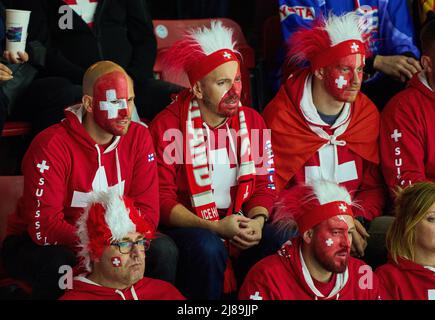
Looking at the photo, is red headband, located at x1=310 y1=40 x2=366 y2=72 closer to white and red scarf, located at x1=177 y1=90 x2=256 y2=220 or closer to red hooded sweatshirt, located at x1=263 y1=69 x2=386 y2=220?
red hooded sweatshirt, located at x1=263 y1=69 x2=386 y2=220

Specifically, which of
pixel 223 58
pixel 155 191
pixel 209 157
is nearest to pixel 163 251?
pixel 155 191

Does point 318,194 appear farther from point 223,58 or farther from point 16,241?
point 16,241

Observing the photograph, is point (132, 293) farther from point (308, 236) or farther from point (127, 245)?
point (308, 236)

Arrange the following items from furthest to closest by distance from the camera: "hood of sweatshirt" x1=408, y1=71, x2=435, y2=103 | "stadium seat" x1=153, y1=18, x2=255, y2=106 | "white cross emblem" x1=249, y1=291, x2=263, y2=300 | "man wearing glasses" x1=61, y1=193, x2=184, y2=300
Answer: "stadium seat" x1=153, y1=18, x2=255, y2=106 → "hood of sweatshirt" x1=408, y1=71, x2=435, y2=103 → "white cross emblem" x1=249, y1=291, x2=263, y2=300 → "man wearing glasses" x1=61, y1=193, x2=184, y2=300

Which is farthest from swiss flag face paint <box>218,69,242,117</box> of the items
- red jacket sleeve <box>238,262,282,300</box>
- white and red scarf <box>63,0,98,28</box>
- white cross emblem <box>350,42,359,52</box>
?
white and red scarf <box>63,0,98,28</box>

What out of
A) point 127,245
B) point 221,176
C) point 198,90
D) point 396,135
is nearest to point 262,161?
point 221,176

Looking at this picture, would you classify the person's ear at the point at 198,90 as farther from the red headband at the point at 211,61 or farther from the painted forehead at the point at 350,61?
the painted forehead at the point at 350,61

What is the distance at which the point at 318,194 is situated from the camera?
409cm

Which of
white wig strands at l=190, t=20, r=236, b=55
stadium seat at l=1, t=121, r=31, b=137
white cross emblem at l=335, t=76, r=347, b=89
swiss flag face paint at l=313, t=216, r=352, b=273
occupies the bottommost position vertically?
swiss flag face paint at l=313, t=216, r=352, b=273

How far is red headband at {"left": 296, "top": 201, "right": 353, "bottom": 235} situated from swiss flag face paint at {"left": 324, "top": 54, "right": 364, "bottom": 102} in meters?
0.89

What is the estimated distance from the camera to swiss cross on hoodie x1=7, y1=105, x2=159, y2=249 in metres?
4.06
